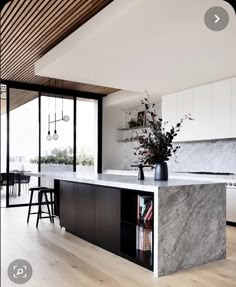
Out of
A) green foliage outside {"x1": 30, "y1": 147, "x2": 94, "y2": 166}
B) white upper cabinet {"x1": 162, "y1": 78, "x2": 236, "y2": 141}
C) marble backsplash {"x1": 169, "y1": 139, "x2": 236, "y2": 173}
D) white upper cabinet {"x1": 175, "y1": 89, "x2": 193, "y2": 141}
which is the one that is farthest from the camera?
green foliage outside {"x1": 30, "y1": 147, "x2": 94, "y2": 166}

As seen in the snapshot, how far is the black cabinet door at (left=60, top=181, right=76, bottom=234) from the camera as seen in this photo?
443 centimetres

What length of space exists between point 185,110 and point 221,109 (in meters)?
0.86

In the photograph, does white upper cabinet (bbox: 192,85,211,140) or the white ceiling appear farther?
white upper cabinet (bbox: 192,85,211,140)

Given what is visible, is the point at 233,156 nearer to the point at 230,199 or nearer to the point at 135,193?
the point at 230,199

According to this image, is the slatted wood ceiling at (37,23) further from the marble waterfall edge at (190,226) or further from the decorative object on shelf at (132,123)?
the decorative object on shelf at (132,123)

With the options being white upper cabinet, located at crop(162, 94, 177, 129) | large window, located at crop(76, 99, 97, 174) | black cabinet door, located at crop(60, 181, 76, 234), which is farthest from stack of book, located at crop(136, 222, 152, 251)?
large window, located at crop(76, 99, 97, 174)

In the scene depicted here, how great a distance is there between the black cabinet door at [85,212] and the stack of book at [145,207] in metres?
0.88

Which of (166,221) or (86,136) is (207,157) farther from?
(166,221)

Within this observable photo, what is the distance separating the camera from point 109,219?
349 cm

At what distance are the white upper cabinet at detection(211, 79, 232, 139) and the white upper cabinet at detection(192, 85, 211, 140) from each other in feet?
0.30

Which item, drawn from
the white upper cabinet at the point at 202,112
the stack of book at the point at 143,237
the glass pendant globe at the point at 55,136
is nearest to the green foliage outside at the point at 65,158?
the glass pendant globe at the point at 55,136

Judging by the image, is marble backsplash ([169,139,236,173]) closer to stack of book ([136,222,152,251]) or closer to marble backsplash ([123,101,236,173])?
marble backsplash ([123,101,236,173])

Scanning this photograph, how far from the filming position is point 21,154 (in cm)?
713

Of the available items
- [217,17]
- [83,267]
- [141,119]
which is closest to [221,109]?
[217,17]
